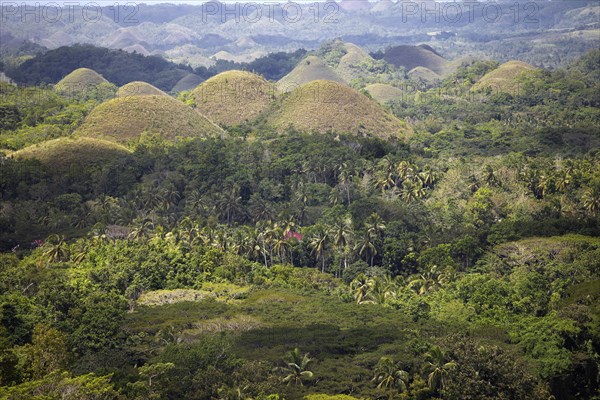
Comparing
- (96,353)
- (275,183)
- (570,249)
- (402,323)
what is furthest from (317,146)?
(96,353)

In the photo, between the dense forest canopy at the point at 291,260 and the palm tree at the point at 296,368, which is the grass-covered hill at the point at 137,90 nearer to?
the dense forest canopy at the point at 291,260

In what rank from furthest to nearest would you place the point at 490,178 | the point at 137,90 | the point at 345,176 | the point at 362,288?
the point at 137,90 < the point at 345,176 < the point at 490,178 < the point at 362,288

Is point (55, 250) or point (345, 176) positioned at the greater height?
point (55, 250)

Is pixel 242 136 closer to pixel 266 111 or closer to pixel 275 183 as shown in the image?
pixel 266 111

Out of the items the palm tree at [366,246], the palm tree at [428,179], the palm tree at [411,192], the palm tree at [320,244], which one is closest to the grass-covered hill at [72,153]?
the palm tree at [411,192]

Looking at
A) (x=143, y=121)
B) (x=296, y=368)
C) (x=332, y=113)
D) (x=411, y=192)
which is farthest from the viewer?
(x=332, y=113)

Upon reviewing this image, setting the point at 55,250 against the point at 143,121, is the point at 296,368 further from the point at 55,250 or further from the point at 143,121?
the point at 143,121

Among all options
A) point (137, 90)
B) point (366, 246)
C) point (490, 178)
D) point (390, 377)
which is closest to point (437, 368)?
point (390, 377)

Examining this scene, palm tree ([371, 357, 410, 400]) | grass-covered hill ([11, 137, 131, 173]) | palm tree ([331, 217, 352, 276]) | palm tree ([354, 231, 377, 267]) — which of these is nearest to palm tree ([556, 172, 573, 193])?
palm tree ([354, 231, 377, 267])
